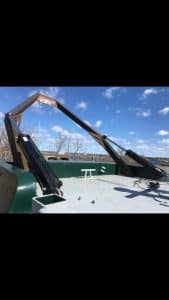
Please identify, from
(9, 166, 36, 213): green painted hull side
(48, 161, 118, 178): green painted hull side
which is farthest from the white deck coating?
(48, 161, 118, 178): green painted hull side

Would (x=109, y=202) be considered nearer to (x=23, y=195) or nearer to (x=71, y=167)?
(x=23, y=195)

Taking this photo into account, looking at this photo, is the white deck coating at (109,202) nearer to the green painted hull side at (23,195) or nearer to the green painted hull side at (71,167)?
the green painted hull side at (23,195)

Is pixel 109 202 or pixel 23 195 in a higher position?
pixel 23 195

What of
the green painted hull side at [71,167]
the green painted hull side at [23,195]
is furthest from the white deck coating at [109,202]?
the green painted hull side at [71,167]

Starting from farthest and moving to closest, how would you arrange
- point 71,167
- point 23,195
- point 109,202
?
1. point 71,167
2. point 109,202
3. point 23,195

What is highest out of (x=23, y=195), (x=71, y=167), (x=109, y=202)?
(x=71, y=167)

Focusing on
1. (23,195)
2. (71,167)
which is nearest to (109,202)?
(23,195)

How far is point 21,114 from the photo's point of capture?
18.7ft

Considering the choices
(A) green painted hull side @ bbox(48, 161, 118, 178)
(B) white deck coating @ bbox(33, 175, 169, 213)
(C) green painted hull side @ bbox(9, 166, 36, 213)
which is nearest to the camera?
(C) green painted hull side @ bbox(9, 166, 36, 213)

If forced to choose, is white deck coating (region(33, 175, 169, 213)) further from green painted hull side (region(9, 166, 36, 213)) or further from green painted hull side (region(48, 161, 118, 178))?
green painted hull side (region(48, 161, 118, 178))

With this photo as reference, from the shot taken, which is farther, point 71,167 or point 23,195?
point 71,167
